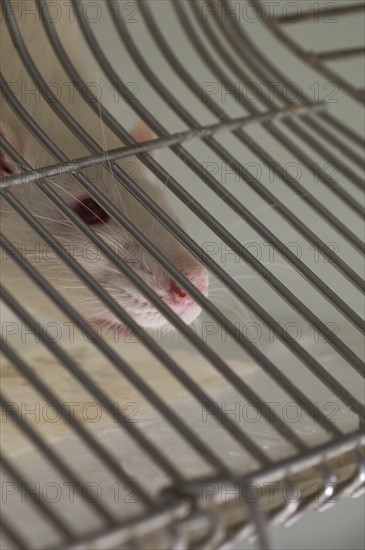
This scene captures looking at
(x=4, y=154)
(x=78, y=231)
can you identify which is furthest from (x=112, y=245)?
(x=4, y=154)

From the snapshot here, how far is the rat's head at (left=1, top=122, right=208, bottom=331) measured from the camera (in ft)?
3.42

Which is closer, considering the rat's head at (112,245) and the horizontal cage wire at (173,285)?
the horizontal cage wire at (173,285)

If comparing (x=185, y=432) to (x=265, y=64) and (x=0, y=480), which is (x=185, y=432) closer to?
(x=0, y=480)

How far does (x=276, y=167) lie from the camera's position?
34.5 inches

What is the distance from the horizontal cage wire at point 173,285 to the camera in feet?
1.82

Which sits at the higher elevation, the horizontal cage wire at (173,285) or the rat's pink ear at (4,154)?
the rat's pink ear at (4,154)

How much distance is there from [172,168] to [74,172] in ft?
1.28

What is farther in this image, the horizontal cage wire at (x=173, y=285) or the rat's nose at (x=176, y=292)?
the rat's nose at (x=176, y=292)

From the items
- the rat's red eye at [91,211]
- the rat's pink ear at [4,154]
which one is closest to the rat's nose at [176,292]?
the rat's red eye at [91,211]

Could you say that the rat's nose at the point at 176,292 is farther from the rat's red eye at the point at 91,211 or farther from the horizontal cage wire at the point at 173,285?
the rat's red eye at the point at 91,211

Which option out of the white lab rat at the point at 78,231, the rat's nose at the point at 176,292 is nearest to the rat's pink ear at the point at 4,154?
the white lab rat at the point at 78,231

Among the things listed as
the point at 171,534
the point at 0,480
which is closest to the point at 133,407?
the point at 0,480

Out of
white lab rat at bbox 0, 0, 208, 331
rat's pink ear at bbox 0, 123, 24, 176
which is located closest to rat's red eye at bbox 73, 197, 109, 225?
white lab rat at bbox 0, 0, 208, 331

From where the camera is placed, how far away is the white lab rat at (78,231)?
1.06 meters
